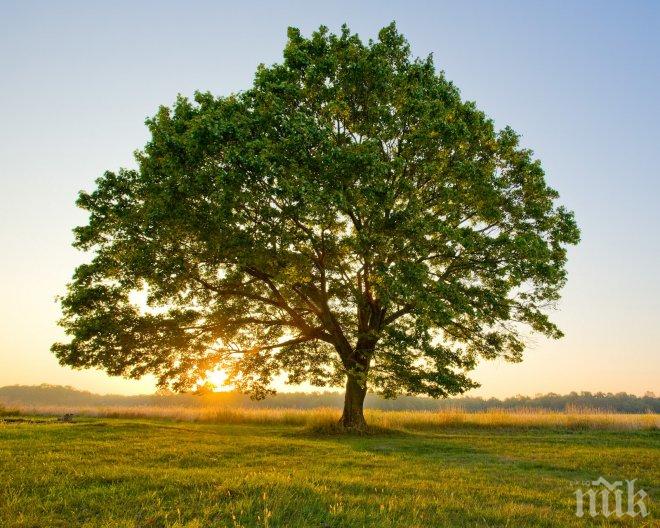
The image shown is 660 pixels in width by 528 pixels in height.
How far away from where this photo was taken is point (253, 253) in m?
24.0

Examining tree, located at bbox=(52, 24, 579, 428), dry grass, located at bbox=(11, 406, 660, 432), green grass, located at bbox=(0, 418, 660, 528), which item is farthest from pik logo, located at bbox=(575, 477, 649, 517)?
dry grass, located at bbox=(11, 406, 660, 432)

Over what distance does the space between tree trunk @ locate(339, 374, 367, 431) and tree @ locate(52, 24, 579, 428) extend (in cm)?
Result: 11

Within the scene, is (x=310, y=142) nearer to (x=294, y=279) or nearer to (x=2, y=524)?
(x=294, y=279)

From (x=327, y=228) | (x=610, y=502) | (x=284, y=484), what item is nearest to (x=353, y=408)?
(x=327, y=228)

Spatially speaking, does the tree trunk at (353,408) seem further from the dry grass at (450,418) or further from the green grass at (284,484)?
the green grass at (284,484)

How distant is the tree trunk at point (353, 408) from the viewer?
94.3 ft

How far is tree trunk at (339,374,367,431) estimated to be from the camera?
28.7 meters

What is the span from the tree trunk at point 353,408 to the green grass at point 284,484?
364 inches

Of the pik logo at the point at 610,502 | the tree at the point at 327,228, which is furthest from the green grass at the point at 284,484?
the tree at the point at 327,228

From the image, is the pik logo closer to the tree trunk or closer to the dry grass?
the tree trunk

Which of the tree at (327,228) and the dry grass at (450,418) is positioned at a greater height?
the tree at (327,228)

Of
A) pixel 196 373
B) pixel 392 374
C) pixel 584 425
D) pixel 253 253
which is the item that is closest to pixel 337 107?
pixel 253 253

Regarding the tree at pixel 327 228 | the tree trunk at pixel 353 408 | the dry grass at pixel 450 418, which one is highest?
the tree at pixel 327 228

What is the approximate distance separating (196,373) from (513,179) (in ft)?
68.0
